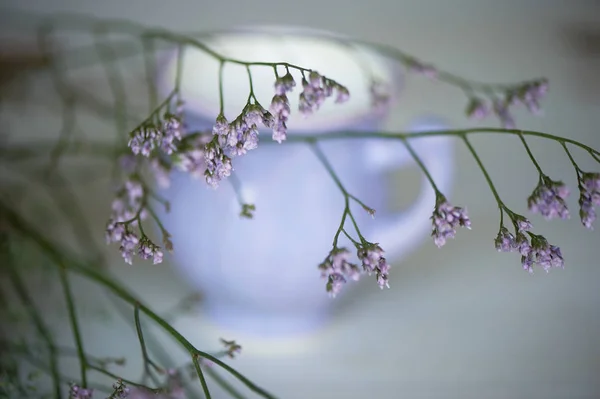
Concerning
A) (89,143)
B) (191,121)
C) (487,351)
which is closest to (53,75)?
(89,143)

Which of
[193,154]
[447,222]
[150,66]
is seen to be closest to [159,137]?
[193,154]

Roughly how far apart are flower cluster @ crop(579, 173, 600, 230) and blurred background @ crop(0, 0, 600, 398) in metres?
0.07

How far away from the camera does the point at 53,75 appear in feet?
1.90

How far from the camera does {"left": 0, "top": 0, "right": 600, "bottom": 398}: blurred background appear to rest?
0.44 meters

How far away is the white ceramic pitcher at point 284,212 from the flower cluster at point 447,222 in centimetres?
13

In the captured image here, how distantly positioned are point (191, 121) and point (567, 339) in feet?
1.12

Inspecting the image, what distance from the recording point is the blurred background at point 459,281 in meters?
0.44

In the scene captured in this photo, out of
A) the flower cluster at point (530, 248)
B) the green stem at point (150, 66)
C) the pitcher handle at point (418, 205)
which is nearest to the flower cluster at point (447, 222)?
the flower cluster at point (530, 248)

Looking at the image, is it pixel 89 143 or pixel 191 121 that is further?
pixel 89 143

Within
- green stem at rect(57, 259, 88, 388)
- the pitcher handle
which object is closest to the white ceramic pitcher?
the pitcher handle

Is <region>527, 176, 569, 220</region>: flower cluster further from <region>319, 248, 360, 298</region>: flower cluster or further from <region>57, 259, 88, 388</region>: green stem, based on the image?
<region>57, 259, 88, 388</region>: green stem

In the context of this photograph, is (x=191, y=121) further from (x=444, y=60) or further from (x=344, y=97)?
(x=444, y=60)

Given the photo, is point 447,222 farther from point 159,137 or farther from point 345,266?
point 159,137

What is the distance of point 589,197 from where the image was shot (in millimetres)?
276
